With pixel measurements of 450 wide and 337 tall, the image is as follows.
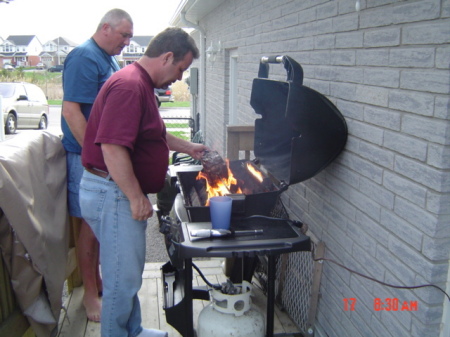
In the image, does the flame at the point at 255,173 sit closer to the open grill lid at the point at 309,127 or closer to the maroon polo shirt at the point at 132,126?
the open grill lid at the point at 309,127

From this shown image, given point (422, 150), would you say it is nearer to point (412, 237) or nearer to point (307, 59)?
point (412, 237)

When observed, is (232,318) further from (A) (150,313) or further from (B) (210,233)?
(A) (150,313)

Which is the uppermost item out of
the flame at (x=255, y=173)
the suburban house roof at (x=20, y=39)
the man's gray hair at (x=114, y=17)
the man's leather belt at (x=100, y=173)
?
the suburban house roof at (x=20, y=39)

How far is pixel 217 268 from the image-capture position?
4.20 metres

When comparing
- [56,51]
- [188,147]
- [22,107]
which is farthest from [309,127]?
[56,51]

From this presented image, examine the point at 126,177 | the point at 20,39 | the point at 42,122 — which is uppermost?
the point at 20,39

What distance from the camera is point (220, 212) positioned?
95.7 inches

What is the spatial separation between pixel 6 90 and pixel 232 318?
15.3m

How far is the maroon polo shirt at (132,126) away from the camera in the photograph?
2.32 meters

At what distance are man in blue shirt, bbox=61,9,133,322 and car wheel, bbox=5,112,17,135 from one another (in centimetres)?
1280

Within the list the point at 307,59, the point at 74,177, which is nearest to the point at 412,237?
the point at 307,59

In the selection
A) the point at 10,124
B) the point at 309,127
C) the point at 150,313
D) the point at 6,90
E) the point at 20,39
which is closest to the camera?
the point at 309,127

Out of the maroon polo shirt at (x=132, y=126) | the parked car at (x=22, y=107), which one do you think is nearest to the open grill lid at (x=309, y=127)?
the maroon polo shirt at (x=132, y=126)

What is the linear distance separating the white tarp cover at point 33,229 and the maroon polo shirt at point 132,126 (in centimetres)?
41
